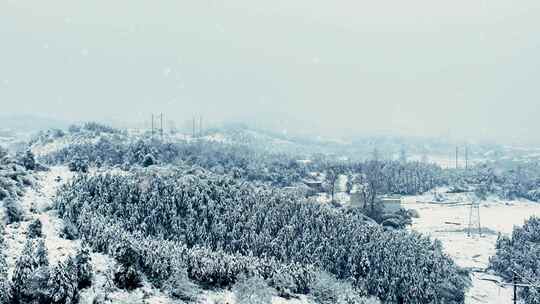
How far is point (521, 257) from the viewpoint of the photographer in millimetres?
109062

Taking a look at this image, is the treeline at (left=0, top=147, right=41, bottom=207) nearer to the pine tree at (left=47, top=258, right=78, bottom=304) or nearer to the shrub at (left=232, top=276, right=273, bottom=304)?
the pine tree at (left=47, top=258, right=78, bottom=304)

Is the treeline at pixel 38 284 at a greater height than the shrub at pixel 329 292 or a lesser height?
greater

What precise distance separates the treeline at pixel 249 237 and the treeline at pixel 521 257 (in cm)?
1098

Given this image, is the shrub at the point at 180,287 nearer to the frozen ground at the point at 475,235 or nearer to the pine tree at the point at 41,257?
the pine tree at the point at 41,257

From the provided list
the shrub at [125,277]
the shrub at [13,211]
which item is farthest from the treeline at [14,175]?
the shrub at [125,277]

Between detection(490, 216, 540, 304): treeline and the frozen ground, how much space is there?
Result: 342 cm

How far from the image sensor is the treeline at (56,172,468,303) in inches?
3108

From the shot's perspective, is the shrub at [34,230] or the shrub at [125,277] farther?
the shrub at [34,230]

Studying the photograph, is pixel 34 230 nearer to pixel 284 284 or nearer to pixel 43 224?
pixel 43 224

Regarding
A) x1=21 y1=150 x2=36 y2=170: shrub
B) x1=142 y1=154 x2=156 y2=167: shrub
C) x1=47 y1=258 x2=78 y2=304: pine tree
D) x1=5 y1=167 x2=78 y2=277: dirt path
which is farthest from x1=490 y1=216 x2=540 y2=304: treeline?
x1=21 y1=150 x2=36 y2=170: shrub

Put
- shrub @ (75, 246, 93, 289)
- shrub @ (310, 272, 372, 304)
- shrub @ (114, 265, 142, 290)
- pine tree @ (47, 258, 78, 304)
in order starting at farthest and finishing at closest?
shrub @ (310, 272, 372, 304) < shrub @ (114, 265, 142, 290) < shrub @ (75, 246, 93, 289) < pine tree @ (47, 258, 78, 304)

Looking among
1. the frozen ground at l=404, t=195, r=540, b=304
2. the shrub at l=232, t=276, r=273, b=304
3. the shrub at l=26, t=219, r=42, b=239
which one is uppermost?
the shrub at l=26, t=219, r=42, b=239

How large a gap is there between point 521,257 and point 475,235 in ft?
117

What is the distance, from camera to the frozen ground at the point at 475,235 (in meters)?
104
